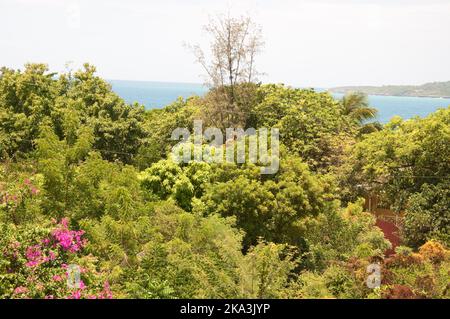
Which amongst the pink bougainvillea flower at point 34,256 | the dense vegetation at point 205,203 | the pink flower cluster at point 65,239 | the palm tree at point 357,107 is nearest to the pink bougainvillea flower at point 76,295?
the dense vegetation at point 205,203

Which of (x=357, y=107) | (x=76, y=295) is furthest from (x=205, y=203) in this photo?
(x=357, y=107)

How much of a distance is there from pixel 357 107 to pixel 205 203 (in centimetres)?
1841

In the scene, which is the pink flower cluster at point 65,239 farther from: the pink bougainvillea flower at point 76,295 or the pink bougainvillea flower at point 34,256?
the pink bougainvillea flower at point 76,295

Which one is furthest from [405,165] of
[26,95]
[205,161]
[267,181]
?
[26,95]

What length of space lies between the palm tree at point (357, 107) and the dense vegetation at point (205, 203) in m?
4.88

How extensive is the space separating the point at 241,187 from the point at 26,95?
36.4ft

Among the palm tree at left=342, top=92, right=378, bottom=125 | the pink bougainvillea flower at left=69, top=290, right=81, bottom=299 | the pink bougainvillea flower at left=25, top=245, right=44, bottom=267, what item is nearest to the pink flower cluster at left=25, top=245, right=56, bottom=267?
the pink bougainvillea flower at left=25, top=245, right=44, bottom=267

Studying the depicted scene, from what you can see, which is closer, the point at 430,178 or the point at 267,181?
the point at 267,181

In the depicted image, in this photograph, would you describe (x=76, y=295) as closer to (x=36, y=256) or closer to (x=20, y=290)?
(x=20, y=290)

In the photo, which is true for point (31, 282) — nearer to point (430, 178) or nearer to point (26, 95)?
point (430, 178)

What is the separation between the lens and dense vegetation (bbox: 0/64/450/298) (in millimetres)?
8922

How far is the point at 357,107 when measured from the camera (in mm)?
30703

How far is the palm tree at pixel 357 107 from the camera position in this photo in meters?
29.7

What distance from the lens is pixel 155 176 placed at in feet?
51.3
